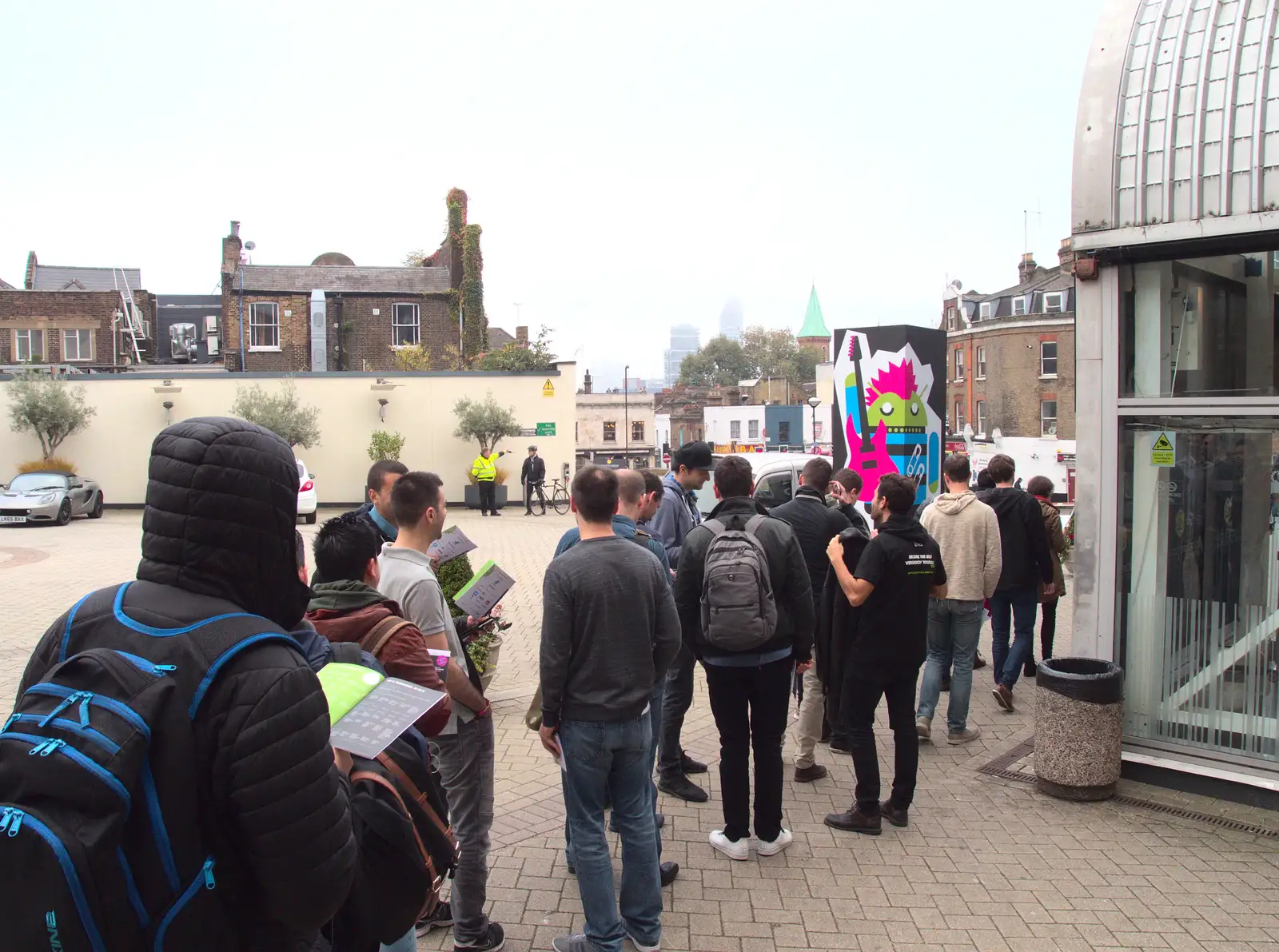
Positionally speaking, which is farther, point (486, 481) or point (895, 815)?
point (486, 481)

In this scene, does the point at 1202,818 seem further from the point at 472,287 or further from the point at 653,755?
the point at 472,287

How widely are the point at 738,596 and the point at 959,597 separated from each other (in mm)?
2889

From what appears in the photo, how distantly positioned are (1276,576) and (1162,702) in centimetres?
99

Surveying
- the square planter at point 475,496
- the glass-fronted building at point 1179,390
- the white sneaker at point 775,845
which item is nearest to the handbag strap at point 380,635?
the white sneaker at point 775,845

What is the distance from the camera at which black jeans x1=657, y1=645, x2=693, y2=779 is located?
6.00m

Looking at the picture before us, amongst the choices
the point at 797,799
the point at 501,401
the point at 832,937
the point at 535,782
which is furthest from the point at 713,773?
the point at 501,401

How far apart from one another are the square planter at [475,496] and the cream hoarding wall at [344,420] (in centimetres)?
90

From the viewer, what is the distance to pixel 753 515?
16.6ft

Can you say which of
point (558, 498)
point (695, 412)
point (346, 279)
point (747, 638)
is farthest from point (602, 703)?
point (695, 412)

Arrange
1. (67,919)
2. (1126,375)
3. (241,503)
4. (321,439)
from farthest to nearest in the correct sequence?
(321,439), (1126,375), (241,503), (67,919)

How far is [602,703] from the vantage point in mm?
3889

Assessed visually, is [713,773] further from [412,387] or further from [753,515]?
[412,387]

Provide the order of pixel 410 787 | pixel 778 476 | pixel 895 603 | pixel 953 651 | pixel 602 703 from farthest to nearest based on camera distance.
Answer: pixel 778 476, pixel 953 651, pixel 895 603, pixel 602 703, pixel 410 787

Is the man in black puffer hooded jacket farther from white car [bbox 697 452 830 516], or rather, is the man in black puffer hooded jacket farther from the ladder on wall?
the ladder on wall
